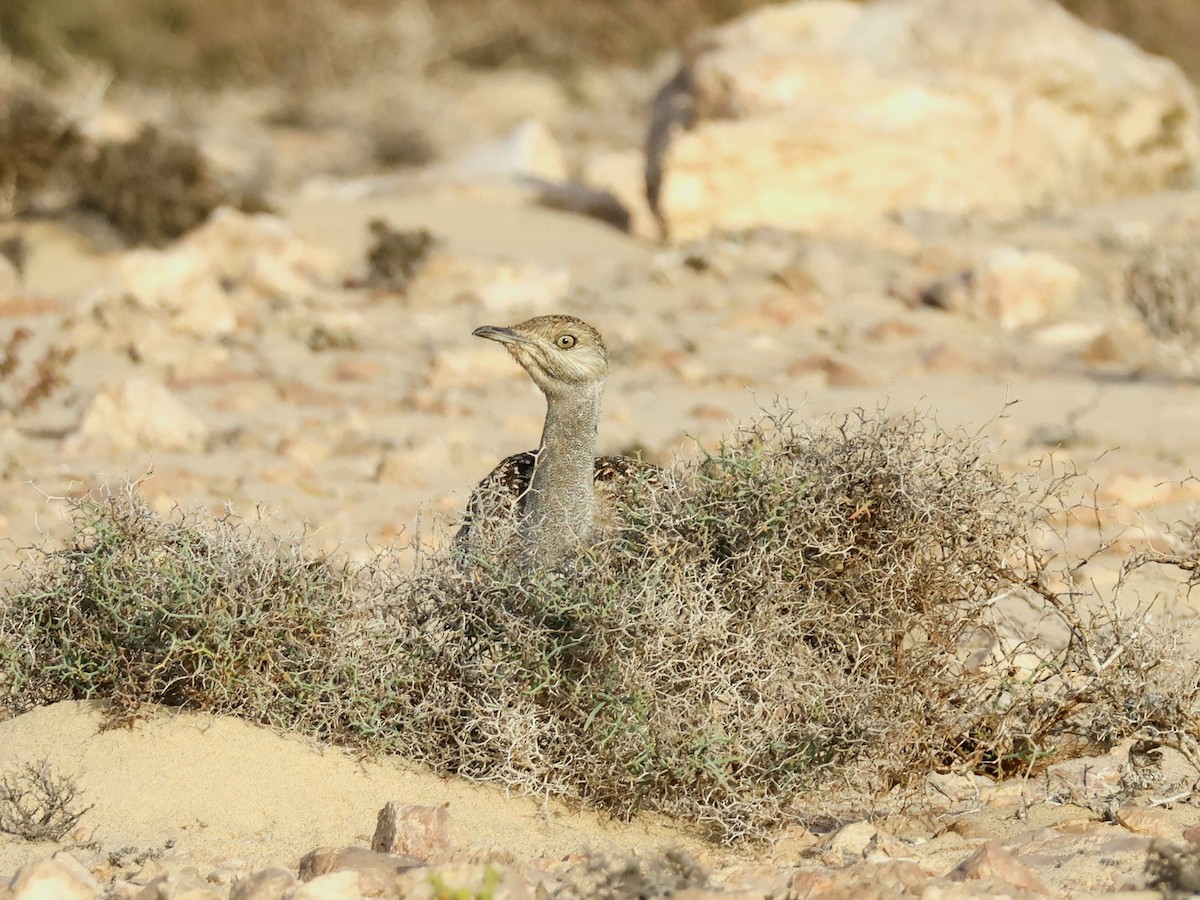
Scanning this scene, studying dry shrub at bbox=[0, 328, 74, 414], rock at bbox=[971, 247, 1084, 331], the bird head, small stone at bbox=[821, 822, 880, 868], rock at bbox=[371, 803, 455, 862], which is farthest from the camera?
rock at bbox=[971, 247, 1084, 331]

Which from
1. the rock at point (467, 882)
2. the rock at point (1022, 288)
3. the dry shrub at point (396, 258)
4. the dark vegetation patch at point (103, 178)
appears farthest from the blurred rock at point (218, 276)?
the rock at point (467, 882)

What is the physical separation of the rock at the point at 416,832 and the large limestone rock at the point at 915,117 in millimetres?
9235

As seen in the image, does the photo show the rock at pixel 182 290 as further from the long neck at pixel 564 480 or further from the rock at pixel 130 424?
the long neck at pixel 564 480

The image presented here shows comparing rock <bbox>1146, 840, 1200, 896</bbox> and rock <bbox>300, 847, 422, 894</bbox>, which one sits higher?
rock <bbox>1146, 840, 1200, 896</bbox>

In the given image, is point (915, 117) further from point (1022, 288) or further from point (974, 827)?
point (974, 827)

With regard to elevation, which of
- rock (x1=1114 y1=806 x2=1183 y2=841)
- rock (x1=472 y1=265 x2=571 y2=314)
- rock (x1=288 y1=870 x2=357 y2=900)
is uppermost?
rock (x1=472 y1=265 x2=571 y2=314)

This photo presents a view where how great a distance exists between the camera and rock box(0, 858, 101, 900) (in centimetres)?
307

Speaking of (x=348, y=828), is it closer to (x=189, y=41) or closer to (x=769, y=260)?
(x=769, y=260)

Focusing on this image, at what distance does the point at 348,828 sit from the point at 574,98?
18.8 m

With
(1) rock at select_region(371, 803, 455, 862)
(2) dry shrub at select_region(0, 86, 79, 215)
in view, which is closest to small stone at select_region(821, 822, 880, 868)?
(1) rock at select_region(371, 803, 455, 862)

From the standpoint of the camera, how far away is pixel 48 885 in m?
3.11

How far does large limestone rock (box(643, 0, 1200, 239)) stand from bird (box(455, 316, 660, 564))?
8.20m

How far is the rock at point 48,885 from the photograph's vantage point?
121 inches

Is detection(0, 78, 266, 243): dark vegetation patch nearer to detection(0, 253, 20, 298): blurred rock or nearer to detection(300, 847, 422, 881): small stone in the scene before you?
detection(0, 253, 20, 298): blurred rock
